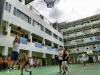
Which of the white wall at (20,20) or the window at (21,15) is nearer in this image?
the white wall at (20,20)

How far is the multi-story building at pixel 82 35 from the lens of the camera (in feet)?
113

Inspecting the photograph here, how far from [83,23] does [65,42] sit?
30.6 ft

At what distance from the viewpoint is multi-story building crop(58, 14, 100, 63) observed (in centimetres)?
3441

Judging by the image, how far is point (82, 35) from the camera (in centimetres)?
3669

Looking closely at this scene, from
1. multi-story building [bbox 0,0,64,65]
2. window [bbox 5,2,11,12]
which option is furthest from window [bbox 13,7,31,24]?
window [bbox 5,2,11,12]

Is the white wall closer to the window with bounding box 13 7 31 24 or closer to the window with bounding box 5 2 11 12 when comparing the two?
the window with bounding box 5 2 11 12

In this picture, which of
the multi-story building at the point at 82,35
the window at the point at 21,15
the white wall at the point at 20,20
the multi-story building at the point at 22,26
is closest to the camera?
the multi-story building at the point at 22,26

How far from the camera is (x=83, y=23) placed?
1497 inches

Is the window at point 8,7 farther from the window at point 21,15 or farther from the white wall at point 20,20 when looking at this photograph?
the window at point 21,15

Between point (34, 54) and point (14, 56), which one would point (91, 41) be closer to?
point (34, 54)

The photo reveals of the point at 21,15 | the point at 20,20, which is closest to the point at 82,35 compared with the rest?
the point at 21,15

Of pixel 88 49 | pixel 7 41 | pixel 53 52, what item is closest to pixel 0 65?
pixel 7 41

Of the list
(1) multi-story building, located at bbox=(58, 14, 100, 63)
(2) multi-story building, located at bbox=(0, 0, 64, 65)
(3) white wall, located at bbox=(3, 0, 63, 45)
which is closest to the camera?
(2) multi-story building, located at bbox=(0, 0, 64, 65)

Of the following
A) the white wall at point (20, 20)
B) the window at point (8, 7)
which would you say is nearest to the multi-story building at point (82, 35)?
the white wall at point (20, 20)
